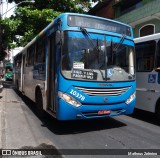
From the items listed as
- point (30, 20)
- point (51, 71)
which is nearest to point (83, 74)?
point (51, 71)

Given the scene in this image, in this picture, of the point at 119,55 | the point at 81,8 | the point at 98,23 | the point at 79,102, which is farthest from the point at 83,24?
the point at 81,8

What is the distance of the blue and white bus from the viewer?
644 cm

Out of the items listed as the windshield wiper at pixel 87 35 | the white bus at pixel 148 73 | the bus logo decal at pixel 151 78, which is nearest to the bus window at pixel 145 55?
the white bus at pixel 148 73

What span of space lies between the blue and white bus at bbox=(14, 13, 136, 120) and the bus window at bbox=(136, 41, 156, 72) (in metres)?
0.96

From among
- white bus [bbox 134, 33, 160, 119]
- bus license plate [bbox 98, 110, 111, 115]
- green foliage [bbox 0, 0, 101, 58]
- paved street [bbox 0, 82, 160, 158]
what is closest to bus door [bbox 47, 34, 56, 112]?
paved street [bbox 0, 82, 160, 158]

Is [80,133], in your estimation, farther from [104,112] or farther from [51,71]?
[51,71]

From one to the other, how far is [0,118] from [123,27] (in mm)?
4777

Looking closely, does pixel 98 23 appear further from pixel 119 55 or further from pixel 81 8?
pixel 81 8

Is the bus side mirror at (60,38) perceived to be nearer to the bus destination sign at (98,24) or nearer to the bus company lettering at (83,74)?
the bus destination sign at (98,24)

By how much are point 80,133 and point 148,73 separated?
3006 mm

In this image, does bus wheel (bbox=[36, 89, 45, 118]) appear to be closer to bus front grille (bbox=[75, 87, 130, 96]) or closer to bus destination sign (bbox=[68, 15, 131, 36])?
bus front grille (bbox=[75, 87, 130, 96])

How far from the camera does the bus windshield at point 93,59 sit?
6469 millimetres

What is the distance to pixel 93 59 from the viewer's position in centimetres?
671

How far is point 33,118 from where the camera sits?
29.3ft
